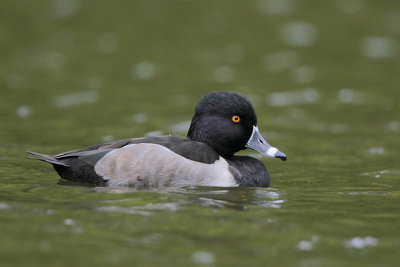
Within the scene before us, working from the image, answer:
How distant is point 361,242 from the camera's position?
5914 millimetres

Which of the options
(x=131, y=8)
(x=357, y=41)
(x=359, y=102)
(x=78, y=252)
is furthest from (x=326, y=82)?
(x=78, y=252)

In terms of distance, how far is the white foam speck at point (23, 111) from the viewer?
1262 cm

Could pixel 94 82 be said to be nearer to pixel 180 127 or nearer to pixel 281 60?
pixel 180 127

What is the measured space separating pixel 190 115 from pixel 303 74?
3.89m

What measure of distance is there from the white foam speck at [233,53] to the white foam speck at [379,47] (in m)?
2.80

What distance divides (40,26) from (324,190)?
13.0 m

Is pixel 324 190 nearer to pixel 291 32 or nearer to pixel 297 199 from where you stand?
pixel 297 199

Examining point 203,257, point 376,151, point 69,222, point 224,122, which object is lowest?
point 203,257

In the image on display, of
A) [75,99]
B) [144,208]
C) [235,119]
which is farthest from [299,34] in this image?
[144,208]

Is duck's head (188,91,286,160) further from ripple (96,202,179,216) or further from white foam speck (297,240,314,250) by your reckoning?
white foam speck (297,240,314,250)

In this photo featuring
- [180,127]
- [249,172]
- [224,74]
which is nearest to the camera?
[249,172]

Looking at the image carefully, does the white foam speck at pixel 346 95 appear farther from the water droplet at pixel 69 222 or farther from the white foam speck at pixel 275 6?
the water droplet at pixel 69 222

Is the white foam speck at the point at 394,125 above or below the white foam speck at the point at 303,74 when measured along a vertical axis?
Result: below

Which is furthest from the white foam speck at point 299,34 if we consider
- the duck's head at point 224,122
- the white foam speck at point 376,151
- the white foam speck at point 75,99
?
the duck's head at point 224,122
